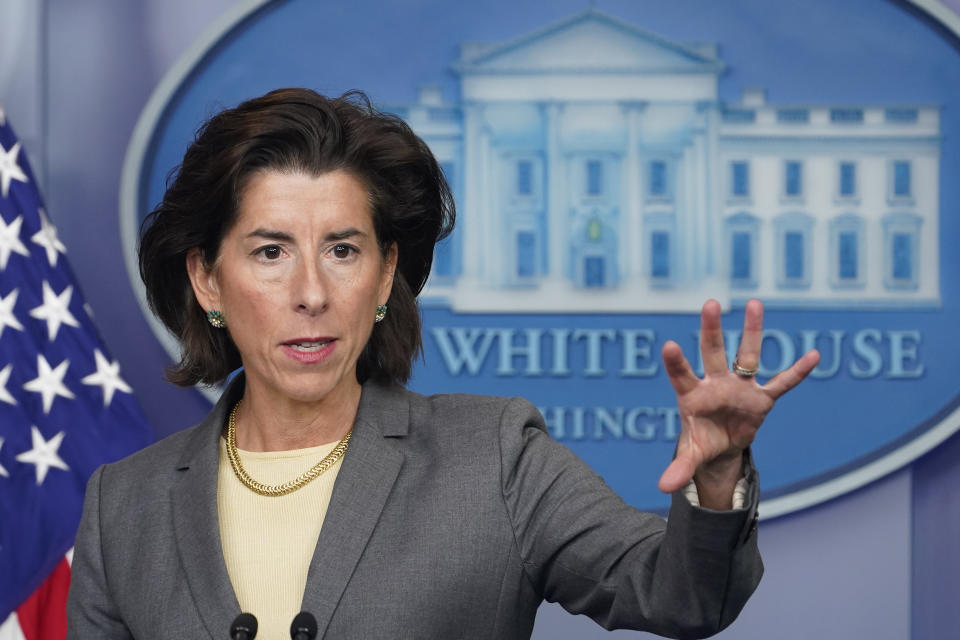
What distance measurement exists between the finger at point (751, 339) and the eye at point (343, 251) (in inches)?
23.4

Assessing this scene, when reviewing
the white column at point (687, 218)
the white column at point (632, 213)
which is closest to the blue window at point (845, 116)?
the white column at point (687, 218)

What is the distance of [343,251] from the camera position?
154cm

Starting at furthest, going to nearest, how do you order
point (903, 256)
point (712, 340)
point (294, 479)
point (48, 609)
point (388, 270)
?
point (903, 256) → point (48, 609) → point (388, 270) → point (294, 479) → point (712, 340)

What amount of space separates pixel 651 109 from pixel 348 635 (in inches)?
76.3

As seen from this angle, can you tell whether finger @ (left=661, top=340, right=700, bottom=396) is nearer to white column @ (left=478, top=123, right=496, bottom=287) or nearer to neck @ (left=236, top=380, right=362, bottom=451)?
neck @ (left=236, top=380, right=362, bottom=451)

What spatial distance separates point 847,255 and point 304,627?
6.64ft

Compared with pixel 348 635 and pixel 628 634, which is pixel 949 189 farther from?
pixel 348 635

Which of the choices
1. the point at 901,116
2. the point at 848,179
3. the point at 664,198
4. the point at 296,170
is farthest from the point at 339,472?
the point at 901,116

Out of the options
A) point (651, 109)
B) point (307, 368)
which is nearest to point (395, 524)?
point (307, 368)

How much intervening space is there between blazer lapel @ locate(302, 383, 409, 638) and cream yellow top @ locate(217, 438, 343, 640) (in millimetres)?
58

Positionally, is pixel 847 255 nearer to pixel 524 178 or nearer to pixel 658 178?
pixel 658 178

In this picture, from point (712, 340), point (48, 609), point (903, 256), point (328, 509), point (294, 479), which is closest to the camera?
point (712, 340)

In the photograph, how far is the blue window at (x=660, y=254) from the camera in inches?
115

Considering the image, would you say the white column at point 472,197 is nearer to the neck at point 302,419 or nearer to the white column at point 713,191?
the white column at point 713,191
